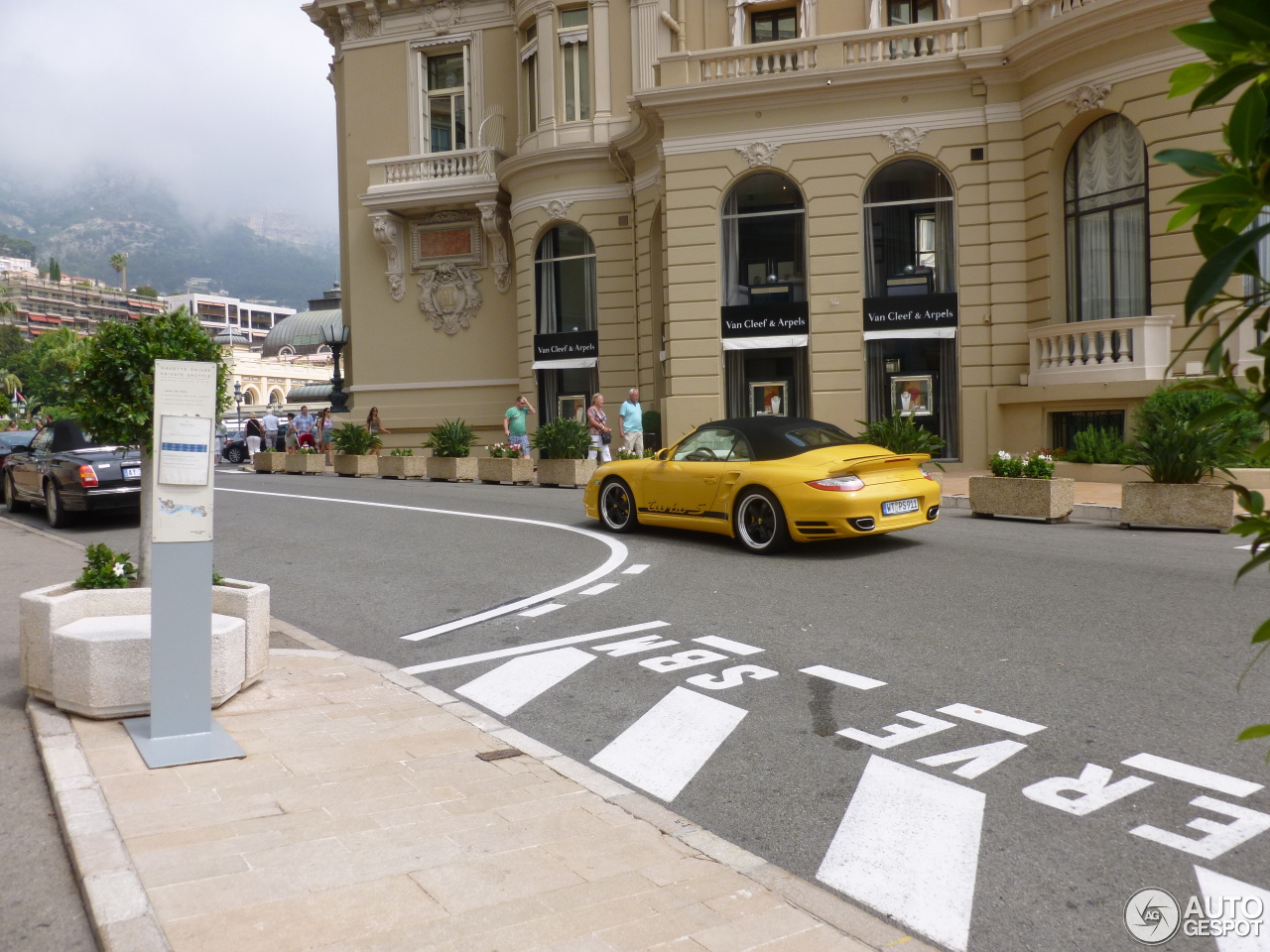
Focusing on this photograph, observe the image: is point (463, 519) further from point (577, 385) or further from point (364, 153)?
point (364, 153)

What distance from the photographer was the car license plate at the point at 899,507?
36.3ft

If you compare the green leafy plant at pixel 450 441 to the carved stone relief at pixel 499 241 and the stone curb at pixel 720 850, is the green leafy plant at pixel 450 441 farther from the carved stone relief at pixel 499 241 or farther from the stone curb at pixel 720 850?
the stone curb at pixel 720 850

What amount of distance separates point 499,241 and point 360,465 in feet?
27.0

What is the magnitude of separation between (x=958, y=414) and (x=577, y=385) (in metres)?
10.9

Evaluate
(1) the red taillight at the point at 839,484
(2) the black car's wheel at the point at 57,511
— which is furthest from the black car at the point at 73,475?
(1) the red taillight at the point at 839,484

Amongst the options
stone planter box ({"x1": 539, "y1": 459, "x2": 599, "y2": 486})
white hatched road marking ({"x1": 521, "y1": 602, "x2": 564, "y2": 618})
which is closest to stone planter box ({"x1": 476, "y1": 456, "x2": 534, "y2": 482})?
stone planter box ({"x1": 539, "y1": 459, "x2": 599, "y2": 486})

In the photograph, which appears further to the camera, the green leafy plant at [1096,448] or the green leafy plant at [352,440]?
the green leafy plant at [352,440]

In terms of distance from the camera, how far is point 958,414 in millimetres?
23047

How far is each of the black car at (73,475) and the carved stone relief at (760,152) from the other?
14328mm

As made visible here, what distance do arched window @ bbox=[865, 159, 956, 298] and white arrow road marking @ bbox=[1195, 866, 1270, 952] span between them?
20867 mm

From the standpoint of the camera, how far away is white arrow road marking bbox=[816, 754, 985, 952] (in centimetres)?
362

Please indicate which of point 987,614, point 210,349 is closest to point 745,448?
point 987,614

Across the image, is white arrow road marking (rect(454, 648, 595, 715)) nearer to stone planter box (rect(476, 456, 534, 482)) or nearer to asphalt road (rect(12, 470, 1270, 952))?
asphalt road (rect(12, 470, 1270, 952))

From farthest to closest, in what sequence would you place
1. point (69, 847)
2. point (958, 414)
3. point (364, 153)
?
point (364, 153) < point (958, 414) < point (69, 847)
